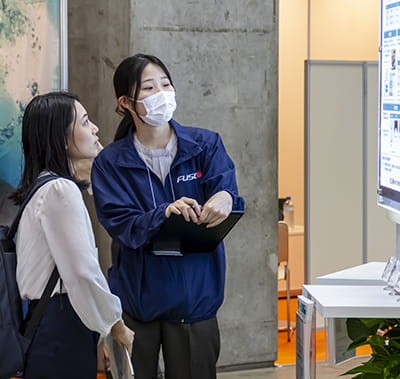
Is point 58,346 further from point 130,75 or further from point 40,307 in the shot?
point 130,75

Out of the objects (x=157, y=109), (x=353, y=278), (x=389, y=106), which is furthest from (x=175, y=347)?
(x=389, y=106)

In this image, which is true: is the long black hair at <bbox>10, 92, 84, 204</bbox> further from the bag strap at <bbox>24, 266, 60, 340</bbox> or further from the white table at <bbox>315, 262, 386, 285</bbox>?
the white table at <bbox>315, 262, 386, 285</bbox>

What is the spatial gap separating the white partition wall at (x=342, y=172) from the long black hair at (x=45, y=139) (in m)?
3.42

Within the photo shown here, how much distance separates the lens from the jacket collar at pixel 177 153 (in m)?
3.44

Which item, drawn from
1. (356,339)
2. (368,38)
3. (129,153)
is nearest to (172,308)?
(129,153)

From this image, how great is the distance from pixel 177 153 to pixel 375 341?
3.48 feet

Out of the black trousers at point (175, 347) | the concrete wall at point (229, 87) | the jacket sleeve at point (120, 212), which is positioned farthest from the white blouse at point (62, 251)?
the concrete wall at point (229, 87)

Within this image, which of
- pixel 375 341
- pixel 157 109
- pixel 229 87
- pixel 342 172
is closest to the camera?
pixel 375 341

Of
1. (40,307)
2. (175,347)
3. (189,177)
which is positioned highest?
(189,177)

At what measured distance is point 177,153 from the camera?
11.4 ft

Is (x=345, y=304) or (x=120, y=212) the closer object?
(x=345, y=304)

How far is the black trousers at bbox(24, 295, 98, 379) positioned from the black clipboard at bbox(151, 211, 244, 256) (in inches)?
18.4

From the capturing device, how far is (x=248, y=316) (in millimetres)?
5930

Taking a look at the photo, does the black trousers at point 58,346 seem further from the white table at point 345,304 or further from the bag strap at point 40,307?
the white table at point 345,304
